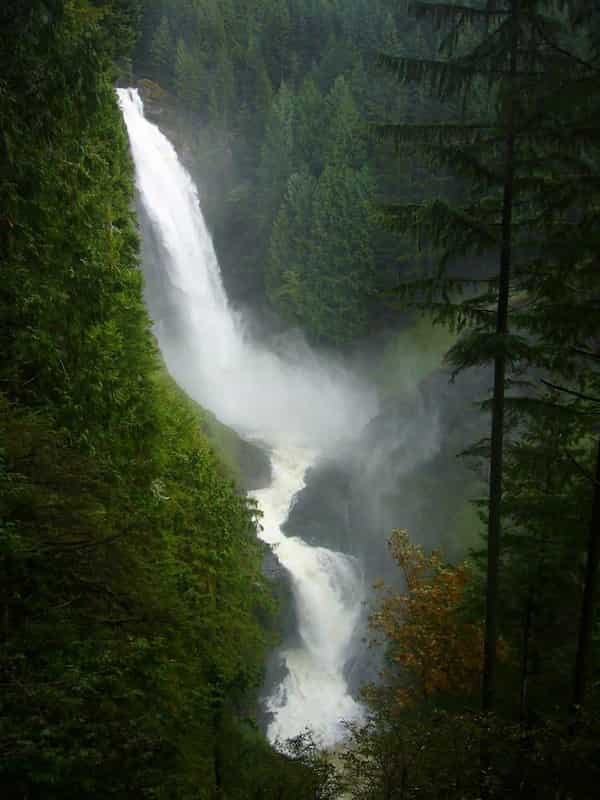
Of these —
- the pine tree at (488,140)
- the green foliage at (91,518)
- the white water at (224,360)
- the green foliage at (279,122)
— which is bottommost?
the green foliage at (91,518)

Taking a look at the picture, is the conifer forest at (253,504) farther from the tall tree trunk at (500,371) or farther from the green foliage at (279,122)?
the green foliage at (279,122)

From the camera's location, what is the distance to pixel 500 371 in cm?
852

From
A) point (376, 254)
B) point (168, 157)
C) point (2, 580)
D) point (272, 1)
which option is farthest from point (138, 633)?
point (272, 1)

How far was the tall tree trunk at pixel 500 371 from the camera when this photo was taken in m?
7.49

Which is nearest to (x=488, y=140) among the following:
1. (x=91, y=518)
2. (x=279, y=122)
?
(x=91, y=518)

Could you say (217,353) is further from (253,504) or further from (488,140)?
(488,140)

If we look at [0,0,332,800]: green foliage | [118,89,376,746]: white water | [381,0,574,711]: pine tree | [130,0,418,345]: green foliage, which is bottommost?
[0,0,332,800]: green foliage

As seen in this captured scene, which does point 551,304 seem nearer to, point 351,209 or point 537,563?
point 537,563

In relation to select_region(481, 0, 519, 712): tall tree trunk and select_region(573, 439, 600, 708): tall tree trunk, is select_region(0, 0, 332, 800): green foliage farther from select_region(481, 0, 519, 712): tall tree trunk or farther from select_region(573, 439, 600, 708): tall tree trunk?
select_region(573, 439, 600, 708): tall tree trunk

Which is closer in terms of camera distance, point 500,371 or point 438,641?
point 500,371

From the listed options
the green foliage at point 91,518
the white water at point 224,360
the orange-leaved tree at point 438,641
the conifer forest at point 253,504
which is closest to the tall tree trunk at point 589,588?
the conifer forest at point 253,504

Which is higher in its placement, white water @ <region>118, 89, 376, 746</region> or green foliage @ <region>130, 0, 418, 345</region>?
green foliage @ <region>130, 0, 418, 345</region>

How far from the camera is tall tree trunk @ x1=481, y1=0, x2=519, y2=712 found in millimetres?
7492

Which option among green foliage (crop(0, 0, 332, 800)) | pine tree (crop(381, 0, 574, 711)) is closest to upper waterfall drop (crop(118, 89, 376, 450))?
green foliage (crop(0, 0, 332, 800))
